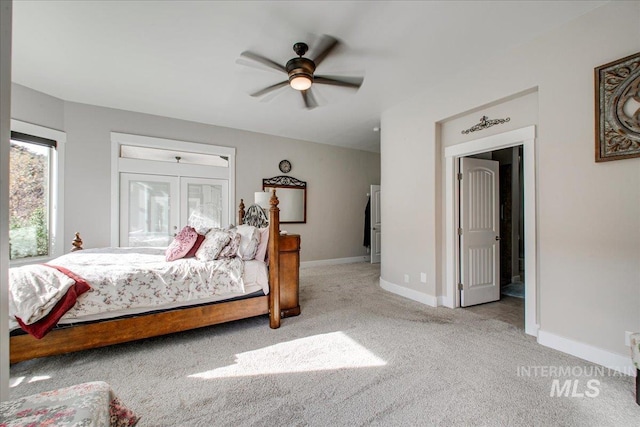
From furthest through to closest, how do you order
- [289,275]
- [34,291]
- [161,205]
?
[161,205] → [289,275] → [34,291]

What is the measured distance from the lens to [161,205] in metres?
4.76

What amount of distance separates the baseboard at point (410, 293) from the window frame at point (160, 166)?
3.00 metres

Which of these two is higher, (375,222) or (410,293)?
(375,222)

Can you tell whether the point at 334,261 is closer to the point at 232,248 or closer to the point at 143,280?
the point at 232,248

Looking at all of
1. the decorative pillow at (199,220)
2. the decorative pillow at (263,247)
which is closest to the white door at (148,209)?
the decorative pillow at (199,220)

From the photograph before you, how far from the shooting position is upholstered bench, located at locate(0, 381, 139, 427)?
90 centimetres

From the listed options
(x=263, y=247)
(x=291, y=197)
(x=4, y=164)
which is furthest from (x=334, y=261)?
(x=4, y=164)

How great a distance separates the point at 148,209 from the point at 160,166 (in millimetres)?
739

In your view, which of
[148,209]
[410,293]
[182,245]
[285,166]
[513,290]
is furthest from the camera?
[285,166]

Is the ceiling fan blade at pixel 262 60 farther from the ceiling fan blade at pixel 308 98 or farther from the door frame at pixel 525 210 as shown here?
the door frame at pixel 525 210

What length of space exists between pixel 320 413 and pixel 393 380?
23.6 inches

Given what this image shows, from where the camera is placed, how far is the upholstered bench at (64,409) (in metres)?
0.90

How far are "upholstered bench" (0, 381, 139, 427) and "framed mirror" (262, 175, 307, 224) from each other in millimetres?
4737

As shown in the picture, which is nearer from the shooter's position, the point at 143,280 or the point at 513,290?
the point at 143,280
